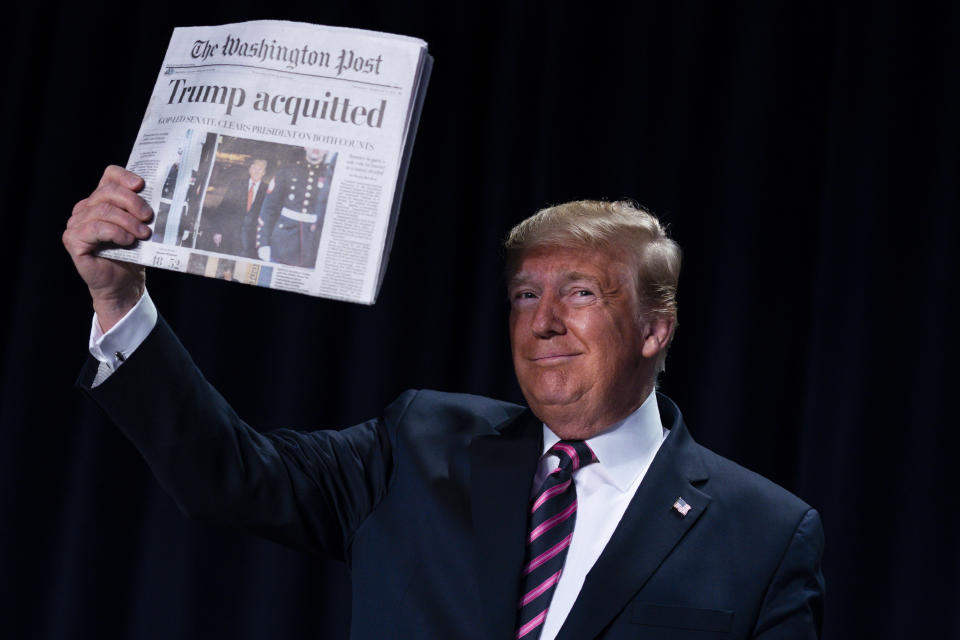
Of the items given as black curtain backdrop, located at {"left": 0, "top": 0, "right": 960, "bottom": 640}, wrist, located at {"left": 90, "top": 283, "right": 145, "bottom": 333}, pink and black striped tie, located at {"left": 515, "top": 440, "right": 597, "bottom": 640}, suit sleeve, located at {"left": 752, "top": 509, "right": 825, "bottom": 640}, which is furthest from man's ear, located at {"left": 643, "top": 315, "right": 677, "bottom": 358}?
wrist, located at {"left": 90, "top": 283, "right": 145, "bottom": 333}

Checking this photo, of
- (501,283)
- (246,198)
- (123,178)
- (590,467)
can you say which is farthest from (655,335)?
(123,178)

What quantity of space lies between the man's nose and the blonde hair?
0.11 meters

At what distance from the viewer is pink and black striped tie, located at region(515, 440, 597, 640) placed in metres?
1.53

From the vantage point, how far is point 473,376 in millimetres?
2521

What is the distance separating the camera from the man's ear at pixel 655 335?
5.98ft

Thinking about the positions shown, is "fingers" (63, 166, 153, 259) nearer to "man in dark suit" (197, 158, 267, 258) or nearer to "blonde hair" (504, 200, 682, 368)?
"man in dark suit" (197, 158, 267, 258)

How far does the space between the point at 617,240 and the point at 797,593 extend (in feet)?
2.14

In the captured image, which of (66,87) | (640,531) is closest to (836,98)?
(640,531)

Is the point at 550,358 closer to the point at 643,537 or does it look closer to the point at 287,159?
the point at 643,537

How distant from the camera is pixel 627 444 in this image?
1712 millimetres

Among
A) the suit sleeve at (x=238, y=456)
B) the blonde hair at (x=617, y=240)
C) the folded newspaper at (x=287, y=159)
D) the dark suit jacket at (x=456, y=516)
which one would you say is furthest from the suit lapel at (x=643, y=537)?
the folded newspaper at (x=287, y=159)

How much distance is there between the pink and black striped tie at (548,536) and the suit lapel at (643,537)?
55mm

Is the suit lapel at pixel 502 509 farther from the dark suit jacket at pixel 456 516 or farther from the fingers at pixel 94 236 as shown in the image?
the fingers at pixel 94 236

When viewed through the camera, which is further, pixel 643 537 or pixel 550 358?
pixel 550 358
